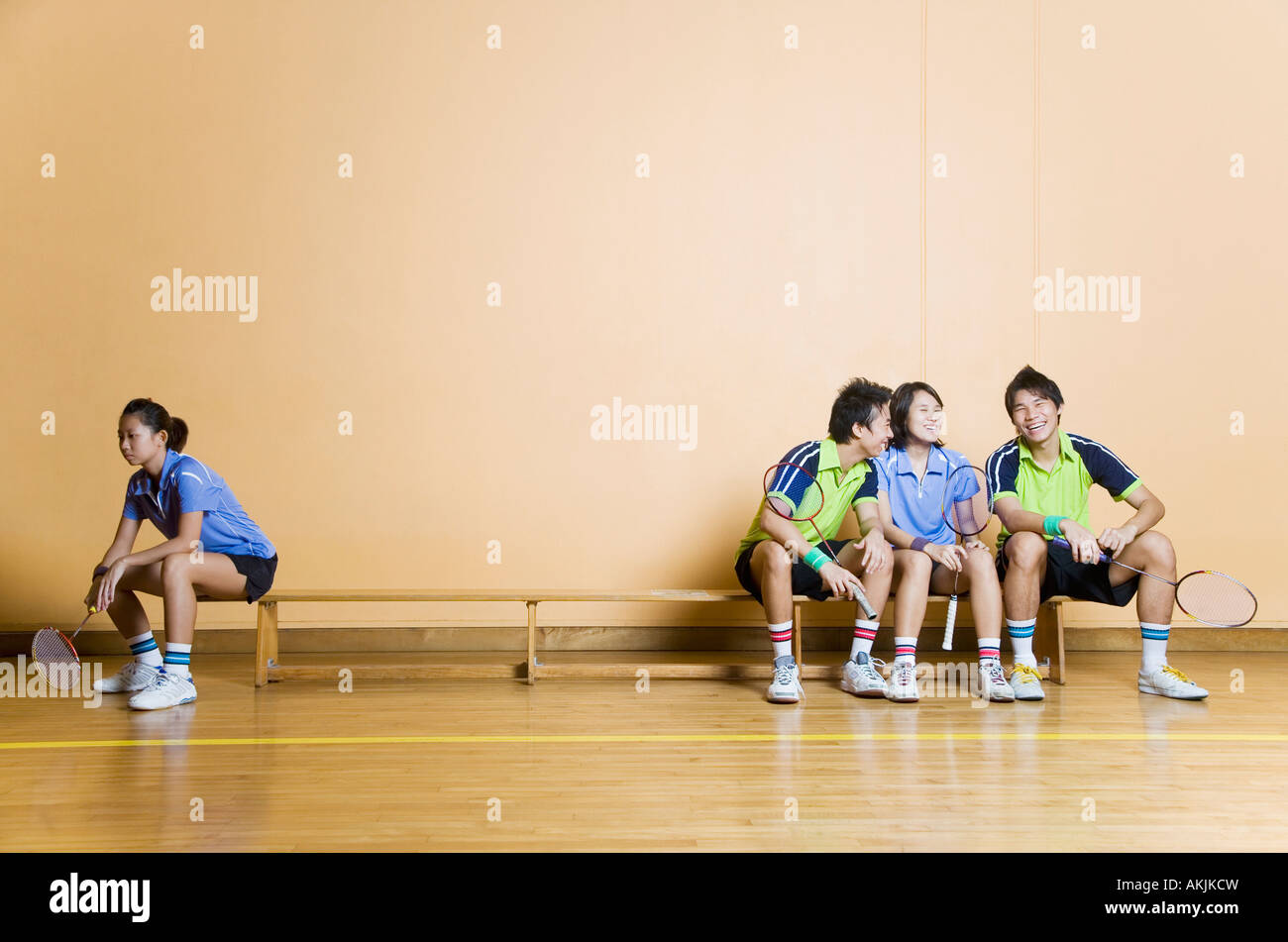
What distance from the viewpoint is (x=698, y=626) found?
16.6 feet

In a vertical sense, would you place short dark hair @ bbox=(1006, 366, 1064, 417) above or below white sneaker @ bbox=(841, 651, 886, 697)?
above

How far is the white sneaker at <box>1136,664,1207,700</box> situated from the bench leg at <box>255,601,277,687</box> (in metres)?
3.49

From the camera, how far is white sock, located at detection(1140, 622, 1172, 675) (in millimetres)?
3639

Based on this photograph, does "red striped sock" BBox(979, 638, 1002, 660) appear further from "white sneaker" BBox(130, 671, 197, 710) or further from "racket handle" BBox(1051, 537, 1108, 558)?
"white sneaker" BBox(130, 671, 197, 710)

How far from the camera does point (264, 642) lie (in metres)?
3.89

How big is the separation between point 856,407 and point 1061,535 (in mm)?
931

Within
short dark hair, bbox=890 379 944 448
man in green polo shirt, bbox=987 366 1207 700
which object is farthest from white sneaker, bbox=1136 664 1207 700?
short dark hair, bbox=890 379 944 448

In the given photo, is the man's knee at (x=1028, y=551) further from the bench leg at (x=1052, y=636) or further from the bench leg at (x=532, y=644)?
the bench leg at (x=532, y=644)

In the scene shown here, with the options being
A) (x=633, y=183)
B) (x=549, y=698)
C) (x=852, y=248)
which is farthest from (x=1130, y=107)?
(x=549, y=698)

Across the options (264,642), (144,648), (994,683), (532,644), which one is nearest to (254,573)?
(264,642)

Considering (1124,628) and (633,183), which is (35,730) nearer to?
(633,183)

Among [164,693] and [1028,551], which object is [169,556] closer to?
[164,693]

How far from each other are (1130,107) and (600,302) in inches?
123

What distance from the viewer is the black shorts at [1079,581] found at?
3766 mm
